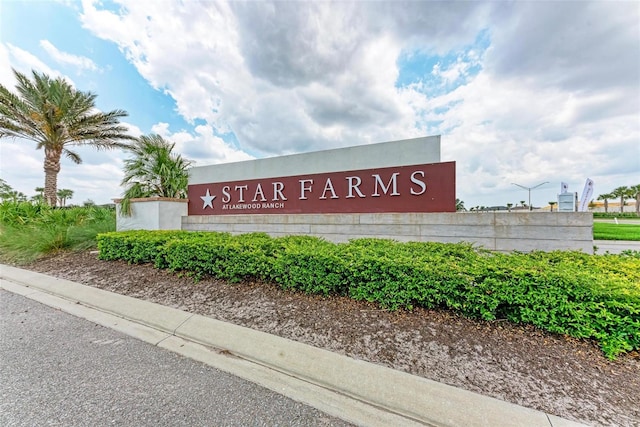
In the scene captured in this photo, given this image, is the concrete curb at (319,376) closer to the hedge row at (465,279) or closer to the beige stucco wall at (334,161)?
the hedge row at (465,279)

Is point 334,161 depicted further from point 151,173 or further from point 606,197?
point 606,197

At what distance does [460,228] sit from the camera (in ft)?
15.3

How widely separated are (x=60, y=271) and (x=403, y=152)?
817cm

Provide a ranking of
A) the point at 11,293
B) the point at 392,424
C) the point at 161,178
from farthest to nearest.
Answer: the point at 161,178, the point at 11,293, the point at 392,424

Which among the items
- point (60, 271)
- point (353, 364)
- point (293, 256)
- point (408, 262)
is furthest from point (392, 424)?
point (60, 271)

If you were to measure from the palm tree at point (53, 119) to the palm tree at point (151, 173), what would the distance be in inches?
335

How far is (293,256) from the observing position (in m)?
3.78

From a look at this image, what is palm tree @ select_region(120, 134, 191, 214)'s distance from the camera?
736 cm

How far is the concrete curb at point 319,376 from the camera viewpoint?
184 centimetres

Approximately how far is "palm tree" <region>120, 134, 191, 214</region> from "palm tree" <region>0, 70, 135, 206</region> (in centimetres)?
851

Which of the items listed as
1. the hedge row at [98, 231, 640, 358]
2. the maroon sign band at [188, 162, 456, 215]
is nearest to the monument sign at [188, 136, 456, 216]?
the maroon sign band at [188, 162, 456, 215]

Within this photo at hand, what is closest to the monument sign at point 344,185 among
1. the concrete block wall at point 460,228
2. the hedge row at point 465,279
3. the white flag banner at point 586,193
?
the concrete block wall at point 460,228

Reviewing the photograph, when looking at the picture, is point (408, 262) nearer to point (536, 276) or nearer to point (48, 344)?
point (536, 276)

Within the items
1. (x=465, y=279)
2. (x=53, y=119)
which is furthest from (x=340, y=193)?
(x=53, y=119)
